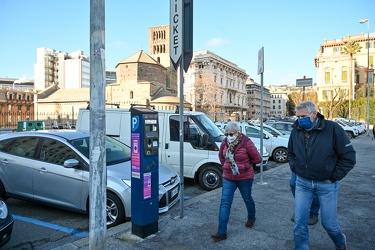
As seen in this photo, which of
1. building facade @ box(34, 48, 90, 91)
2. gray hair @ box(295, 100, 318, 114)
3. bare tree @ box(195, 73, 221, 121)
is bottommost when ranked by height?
gray hair @ box(295, 100, 318, 114)

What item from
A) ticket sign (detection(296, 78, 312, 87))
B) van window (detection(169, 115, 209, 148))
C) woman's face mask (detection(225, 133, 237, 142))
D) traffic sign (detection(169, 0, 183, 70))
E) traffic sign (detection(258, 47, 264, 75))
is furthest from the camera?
ticket sign (detection(296, 78, 312, 87))

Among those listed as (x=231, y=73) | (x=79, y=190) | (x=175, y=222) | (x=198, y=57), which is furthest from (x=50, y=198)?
(x=231, y=73)

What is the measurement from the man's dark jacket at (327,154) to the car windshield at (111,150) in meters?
3.60

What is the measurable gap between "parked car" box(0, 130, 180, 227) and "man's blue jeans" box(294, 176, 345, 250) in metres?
2.51

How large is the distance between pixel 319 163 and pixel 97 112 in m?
2.50

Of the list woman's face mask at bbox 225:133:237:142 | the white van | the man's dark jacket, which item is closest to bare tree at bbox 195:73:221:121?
the white van

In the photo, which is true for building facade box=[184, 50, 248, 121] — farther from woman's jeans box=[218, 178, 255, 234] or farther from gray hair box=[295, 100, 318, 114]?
gray hair box=[295, 100, 318, 114]

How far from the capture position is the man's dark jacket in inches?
122

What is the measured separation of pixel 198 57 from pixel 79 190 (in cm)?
8475

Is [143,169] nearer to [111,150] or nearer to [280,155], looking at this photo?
[111,150]

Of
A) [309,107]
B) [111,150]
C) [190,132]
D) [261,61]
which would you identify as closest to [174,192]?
[111,150]

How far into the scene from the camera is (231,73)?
101000 mm

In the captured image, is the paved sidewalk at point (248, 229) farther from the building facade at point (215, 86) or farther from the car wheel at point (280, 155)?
the building facade at point (215, 86)

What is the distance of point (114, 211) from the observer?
4.90 m
